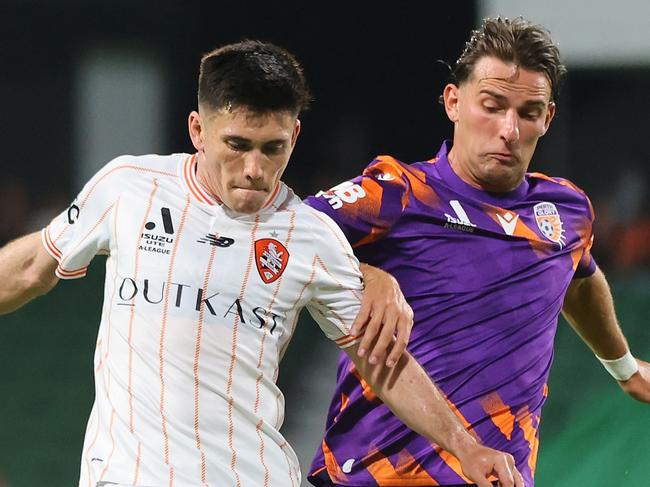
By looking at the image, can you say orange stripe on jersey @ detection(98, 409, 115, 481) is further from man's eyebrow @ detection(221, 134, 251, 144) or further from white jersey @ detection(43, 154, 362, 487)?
man's eyebrow @ detection(221, 134, 251, 144)

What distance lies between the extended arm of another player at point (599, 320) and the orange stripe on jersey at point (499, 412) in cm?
62

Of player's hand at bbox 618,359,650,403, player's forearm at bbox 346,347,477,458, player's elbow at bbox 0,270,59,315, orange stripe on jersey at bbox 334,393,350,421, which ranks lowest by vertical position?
player's hand at bbox 618,359,650,403

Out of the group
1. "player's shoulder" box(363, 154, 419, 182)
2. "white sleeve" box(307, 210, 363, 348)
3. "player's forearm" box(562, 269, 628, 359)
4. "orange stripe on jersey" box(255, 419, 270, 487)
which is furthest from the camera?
"player's forearm" box(562, 269, 628, 359)

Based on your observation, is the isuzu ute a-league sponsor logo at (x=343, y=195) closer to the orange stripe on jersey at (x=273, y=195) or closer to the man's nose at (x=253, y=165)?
the orange stripe on jersey at (x=273, y=195)

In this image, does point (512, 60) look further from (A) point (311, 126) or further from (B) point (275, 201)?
(A) point (311, 126)

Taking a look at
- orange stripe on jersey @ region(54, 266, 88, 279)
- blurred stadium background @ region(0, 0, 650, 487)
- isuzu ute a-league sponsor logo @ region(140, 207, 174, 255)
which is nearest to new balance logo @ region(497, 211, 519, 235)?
isuzu ute a-league sponsor logo @ region(140, 207, 174, 255)

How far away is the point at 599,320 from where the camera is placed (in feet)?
12.3

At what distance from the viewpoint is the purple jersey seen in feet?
10.3

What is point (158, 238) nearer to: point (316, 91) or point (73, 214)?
point (73, 214)

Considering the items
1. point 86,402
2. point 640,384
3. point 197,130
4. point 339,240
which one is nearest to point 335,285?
point 339,240

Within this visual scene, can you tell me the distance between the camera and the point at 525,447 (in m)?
3.24

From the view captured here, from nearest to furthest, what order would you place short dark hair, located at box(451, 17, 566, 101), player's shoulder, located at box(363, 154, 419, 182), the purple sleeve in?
the purple sleeve → player's shoulder, located at box(363, 154, 419, 182) → short dark hair, located at box(451, 17, 566, 101)

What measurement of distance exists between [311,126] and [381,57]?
3.07 feet

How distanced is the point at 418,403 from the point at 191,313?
1.79 ft
